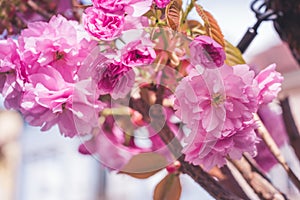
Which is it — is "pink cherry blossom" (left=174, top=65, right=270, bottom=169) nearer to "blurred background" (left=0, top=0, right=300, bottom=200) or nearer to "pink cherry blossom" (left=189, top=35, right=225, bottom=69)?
"pink cherry blossom" (left=189, top=35, right=225, bottom=69)

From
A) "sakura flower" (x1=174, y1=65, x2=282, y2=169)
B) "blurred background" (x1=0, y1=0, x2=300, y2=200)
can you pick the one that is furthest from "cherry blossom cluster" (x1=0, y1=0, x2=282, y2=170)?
"blurred background" (x1=0, y1=0, x2=300, y2=200)

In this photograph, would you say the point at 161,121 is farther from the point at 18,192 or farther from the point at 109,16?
the point at 18,192

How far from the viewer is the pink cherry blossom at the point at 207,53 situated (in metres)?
0.38

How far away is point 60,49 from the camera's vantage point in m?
0.41

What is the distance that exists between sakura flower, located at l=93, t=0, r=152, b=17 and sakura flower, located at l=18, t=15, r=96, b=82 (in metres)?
0.03

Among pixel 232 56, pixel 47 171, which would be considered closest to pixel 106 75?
pixel 232 56

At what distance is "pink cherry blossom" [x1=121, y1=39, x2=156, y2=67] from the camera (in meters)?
0.38

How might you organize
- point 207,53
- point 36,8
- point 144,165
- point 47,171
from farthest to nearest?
point 47,171 < point 36,8 < point 144,165 < point 207,53

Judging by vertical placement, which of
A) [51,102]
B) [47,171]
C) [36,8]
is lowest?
[47,171]

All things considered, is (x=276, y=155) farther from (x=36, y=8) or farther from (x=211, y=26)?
(x=36, y=8)

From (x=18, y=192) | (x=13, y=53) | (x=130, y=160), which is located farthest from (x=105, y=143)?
(x=18, y=192)

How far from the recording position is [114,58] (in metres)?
0.38

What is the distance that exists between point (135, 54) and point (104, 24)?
0.03 meters

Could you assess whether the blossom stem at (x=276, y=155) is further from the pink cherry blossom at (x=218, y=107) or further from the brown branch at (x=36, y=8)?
the brown branch at (x=36, y=8)
